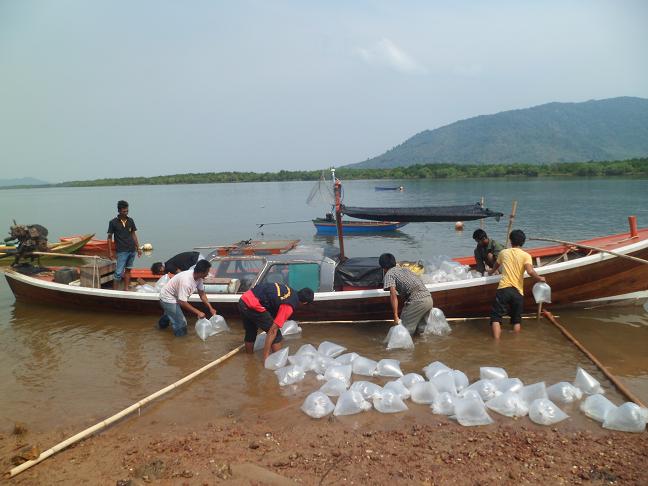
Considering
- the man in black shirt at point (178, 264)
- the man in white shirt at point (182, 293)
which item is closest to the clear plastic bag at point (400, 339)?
the man in white shirt at point (182, 293)

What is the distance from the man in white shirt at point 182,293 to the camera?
691 cm

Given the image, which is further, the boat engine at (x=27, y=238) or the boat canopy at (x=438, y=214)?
the boat engine at (x=27, y=238)

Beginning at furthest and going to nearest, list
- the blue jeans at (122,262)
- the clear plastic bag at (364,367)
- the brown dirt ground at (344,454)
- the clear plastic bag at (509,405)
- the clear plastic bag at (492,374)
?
the blue jeans at (122,262) → the clear plastic bag at (364,367) → the clear plastic bag at (492,374) → the clear plastic bag at (509,405) → the brown dirt ground at (344,454)

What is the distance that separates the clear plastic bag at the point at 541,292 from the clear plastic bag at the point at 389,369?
293 cm

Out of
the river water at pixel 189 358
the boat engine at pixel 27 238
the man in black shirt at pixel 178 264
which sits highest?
the boat engine at pixel 27 238

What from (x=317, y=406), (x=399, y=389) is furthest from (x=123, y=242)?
(x=399, y=389)

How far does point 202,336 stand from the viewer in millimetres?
7371

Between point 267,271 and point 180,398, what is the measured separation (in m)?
2.90

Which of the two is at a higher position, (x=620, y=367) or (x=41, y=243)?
(x=41, y=243)

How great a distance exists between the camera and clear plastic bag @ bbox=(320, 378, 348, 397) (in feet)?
16.8

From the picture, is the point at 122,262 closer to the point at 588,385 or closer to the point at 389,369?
the point at 389,369

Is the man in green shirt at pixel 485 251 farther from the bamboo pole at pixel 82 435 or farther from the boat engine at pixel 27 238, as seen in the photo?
the boat engine at pixel 27 238

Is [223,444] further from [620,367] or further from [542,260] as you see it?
[542,260]

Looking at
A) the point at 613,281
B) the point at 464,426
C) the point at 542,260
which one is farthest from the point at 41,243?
the point at 613,281
